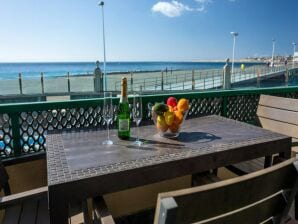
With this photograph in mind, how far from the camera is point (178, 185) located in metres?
2.70

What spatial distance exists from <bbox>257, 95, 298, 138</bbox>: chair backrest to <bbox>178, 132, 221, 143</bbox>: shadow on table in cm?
121

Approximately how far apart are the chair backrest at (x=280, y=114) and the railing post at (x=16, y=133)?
243 cm

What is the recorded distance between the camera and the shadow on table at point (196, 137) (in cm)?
170

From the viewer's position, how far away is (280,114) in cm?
266

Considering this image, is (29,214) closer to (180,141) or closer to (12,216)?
(12,216)

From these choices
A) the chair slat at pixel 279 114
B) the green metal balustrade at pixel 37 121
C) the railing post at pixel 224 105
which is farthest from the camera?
the railing post at pixel 224 105

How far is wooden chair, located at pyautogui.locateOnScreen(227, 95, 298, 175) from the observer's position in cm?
241

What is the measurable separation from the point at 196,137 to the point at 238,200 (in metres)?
0.98

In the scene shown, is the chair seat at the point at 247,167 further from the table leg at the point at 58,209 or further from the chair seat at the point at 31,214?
the table leg at the point at 58,209

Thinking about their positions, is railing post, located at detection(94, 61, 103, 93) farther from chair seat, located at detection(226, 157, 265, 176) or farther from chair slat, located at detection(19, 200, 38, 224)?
chair slat, located at detection(19, 200, 38, 224)

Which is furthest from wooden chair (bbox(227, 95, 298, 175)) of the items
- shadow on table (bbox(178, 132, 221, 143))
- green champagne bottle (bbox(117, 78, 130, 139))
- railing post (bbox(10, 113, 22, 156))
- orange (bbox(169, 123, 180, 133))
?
railing post (bbox(10, 113, 22, 156))

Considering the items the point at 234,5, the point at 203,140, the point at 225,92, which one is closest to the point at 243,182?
the point at 203,140

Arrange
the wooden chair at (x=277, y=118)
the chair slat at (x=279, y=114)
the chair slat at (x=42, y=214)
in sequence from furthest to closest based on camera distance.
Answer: the chair slat at (x=279, y=114) < the wooden chair at (x=277, y=118) < the chair slat at (x=42, y=214)

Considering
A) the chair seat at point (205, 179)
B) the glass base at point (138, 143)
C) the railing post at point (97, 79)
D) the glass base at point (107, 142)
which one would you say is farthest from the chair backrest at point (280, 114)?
the railing post at point (97, 79)
